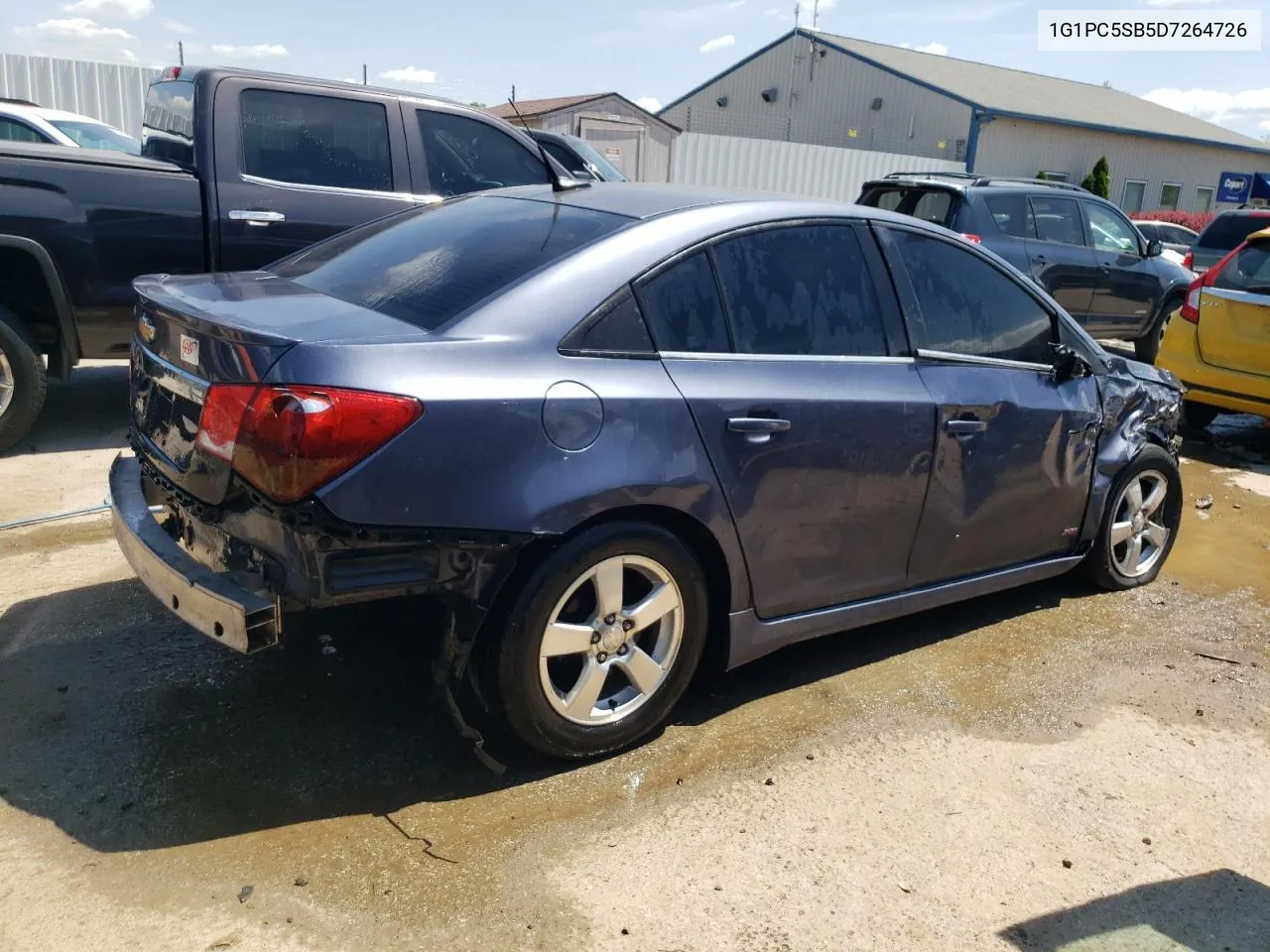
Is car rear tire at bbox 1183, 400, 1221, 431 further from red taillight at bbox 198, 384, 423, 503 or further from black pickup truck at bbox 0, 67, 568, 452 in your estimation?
red taillight at bbox 198, 384, 423, 503

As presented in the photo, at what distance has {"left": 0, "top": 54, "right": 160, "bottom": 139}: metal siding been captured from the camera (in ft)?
48.1

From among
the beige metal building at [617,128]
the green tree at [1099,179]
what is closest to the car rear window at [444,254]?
the beige metal building at [617,128]

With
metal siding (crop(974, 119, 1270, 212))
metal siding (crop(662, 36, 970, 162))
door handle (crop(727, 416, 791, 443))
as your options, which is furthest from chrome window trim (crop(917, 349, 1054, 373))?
metal siding (crop(662, 36, 970, 162))

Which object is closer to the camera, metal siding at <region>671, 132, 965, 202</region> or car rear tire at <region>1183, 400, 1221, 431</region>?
car rear tire at <region>1183, 400, 1221, 431</region>

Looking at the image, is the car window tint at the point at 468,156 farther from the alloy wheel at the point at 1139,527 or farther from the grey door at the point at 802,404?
the alloy wheel at the point at 1139,527

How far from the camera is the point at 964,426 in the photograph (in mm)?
3777

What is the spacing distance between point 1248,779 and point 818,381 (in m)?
1.91

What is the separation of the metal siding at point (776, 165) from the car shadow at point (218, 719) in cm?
1625

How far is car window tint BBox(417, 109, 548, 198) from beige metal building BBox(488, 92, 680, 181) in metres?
11.1

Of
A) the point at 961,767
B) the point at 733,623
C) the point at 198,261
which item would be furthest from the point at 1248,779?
the point at 198,261

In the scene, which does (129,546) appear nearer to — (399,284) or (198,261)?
(399,284)

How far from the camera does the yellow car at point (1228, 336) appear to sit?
743 centimetres

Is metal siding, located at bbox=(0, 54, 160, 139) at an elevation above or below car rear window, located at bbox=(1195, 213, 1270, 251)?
above

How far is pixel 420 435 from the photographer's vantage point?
2.63 m
